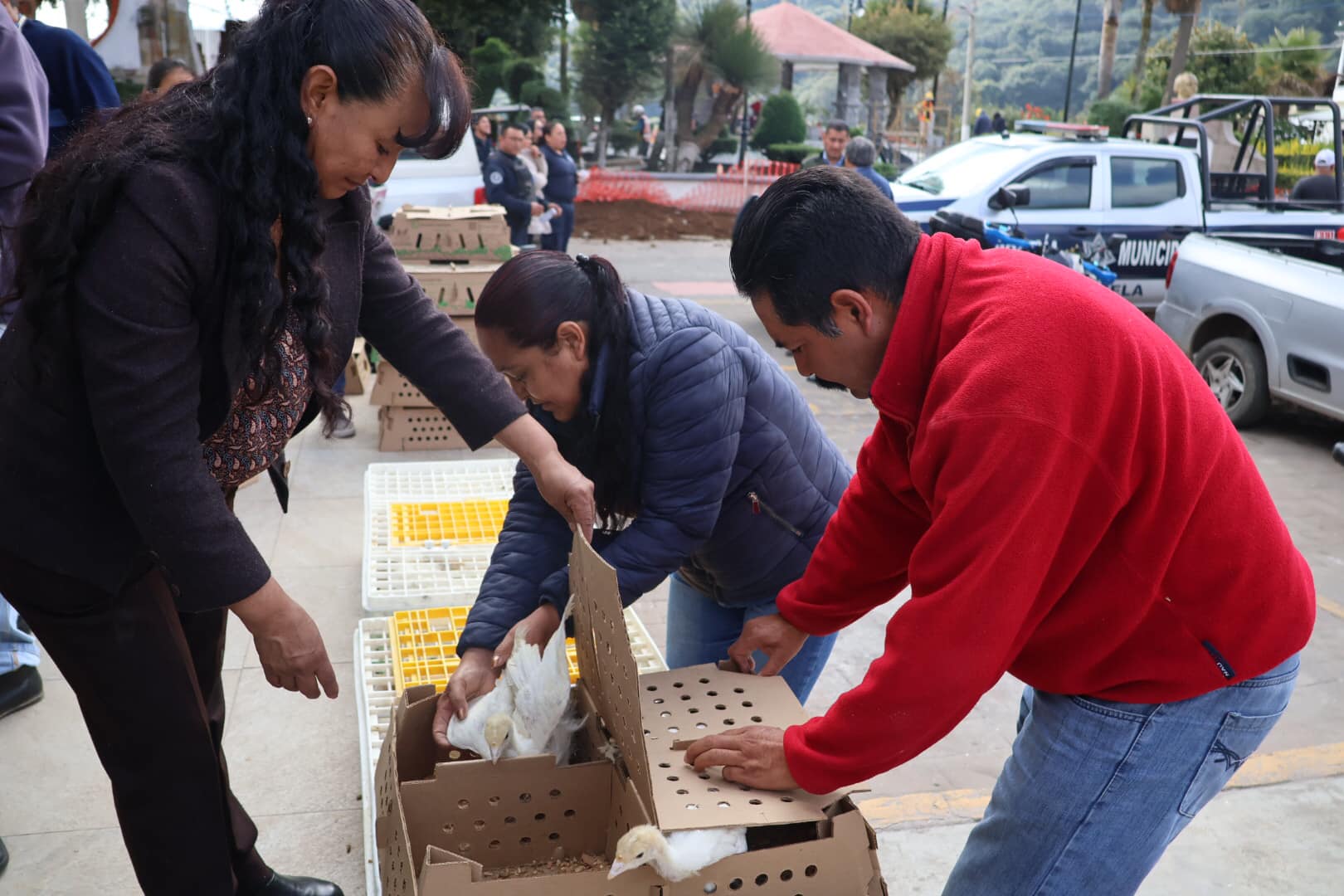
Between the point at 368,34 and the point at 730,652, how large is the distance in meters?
1.17

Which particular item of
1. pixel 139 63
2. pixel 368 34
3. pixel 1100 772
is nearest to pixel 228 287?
pixel 368 34

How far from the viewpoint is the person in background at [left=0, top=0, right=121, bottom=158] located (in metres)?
3.49

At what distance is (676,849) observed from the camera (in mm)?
1434

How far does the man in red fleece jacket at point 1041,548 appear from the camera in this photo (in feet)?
4.25

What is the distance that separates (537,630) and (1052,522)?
102 centimetres

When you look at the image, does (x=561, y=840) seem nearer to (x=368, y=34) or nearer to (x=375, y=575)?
(x=368, y=34)

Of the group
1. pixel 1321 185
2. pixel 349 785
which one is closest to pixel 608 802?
pixel 349 785

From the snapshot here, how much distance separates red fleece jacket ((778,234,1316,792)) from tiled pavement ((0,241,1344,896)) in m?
1.47

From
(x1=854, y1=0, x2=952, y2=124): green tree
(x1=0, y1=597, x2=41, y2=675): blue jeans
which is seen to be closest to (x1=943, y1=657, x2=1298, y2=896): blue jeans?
(x1=0, y1=597, x2=41, y2=675): blue jeans

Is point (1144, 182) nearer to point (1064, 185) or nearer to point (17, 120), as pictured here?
point (1064, 185)

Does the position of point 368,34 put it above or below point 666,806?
above

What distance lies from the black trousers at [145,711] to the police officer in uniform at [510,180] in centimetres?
821

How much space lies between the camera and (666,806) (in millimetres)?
1490

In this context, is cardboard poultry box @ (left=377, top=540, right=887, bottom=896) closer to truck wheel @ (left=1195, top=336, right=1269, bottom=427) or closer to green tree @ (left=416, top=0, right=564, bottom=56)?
truck wheel @ (left=1195, top=336, right=1269, bottom=427)
